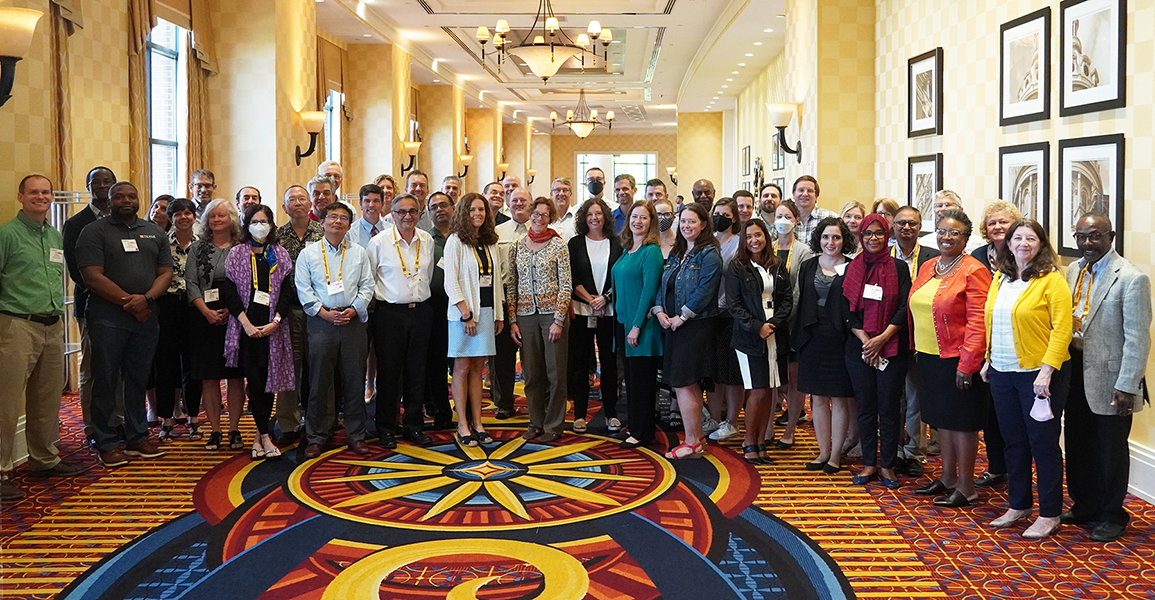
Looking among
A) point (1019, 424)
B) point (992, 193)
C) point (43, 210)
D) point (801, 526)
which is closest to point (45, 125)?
point (43, 210)

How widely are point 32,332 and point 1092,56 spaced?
6445 mm

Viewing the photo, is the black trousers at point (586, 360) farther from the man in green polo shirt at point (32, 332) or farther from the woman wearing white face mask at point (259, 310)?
the man in green polo shirt at point (32, 332)

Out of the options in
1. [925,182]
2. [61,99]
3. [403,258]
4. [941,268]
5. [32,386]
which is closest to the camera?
[941,268]

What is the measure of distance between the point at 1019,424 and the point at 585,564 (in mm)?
2255

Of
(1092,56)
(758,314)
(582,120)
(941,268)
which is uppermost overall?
(582,120)

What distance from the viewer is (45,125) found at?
6.02m

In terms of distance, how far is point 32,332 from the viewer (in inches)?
213

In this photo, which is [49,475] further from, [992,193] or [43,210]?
[992,193]

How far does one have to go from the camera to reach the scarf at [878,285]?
16.8ft

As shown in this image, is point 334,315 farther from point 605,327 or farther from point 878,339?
point 878,339

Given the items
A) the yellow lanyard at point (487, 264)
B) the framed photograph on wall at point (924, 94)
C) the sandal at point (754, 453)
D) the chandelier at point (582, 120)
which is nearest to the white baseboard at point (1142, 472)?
the sandal at point (754, 453)

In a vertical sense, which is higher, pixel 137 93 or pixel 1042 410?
pixel 137 93

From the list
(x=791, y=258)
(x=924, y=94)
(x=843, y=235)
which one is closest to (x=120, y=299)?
(x=791, y=258)

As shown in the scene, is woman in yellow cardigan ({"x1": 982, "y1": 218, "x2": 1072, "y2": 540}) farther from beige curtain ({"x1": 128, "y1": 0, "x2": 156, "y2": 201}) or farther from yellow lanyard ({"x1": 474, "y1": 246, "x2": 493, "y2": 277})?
beige curtain ({"x1": 128, "y1": 0, "x2": 156, "y2": 201})
